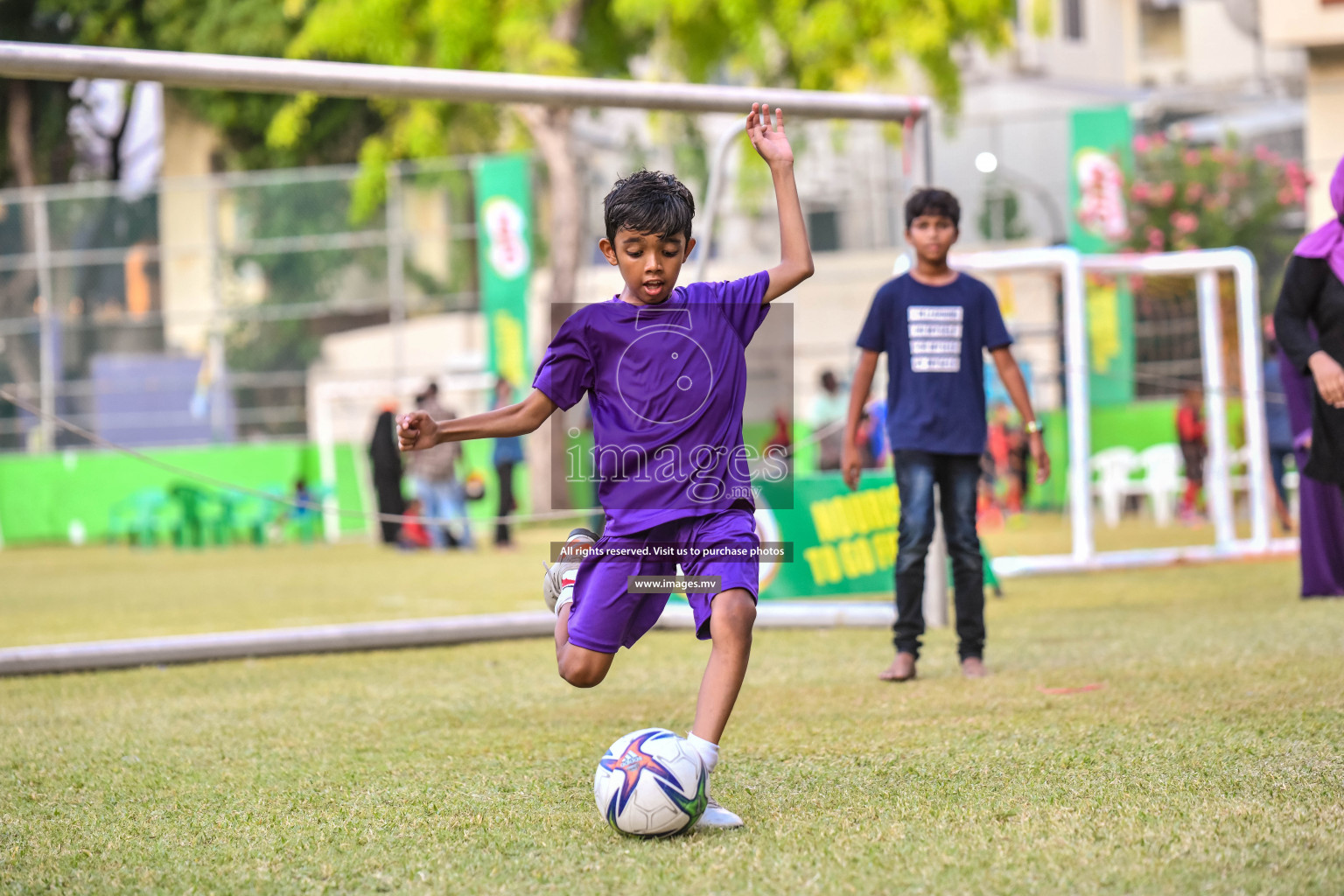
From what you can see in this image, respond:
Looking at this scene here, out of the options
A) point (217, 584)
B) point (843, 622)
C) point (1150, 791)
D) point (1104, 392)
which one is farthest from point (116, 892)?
point (1104, 392)

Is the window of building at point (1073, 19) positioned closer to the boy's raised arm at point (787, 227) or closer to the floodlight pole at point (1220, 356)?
the floodlight pole at point (1220, 356)

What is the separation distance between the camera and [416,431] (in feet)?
11.3

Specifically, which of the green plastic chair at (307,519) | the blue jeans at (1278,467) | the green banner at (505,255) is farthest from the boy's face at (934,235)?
the green banner at (505,255)

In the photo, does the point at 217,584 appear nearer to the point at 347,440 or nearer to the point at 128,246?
the point at 347,440

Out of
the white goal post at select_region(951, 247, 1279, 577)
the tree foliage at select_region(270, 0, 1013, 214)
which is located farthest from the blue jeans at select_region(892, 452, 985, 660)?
the tree foliage at select_region(270, 0, 1013, 214)

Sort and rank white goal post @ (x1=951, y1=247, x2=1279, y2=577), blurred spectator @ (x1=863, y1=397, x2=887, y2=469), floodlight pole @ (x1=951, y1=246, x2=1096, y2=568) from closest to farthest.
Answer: floodlight pole @ (x1=951, y1=246, x2=1096, y2=568) < white goal post @ (x1=951, y1=247, x2=1279, y2=577) < blurred spectator @ (x1=863, y1=397, x2=887, y2=469)

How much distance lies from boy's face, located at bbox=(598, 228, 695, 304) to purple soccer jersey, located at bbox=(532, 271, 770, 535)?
0.05 meters

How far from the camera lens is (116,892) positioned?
120 inches

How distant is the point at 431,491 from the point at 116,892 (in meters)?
13.7

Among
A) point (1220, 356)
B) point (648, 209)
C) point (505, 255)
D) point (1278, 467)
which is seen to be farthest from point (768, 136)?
point (505, 255)

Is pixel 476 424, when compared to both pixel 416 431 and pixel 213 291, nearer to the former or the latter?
pixel 416 431

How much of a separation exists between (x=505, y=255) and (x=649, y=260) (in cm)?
1835

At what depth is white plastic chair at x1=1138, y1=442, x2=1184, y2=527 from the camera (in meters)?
16.9

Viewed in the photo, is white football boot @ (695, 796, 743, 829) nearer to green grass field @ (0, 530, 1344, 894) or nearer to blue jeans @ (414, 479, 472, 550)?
green grass field @ (0, 530, 1344, 894)
